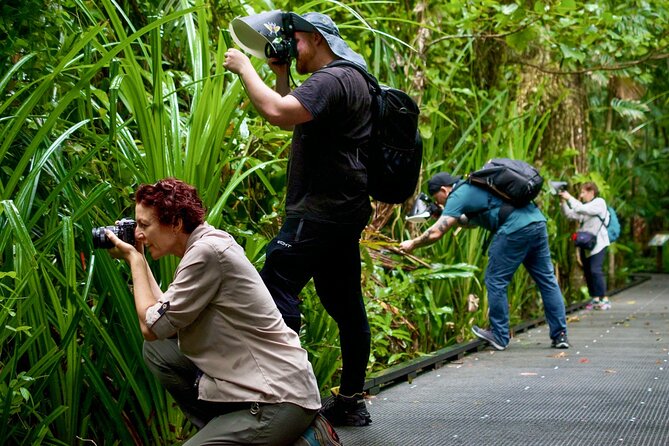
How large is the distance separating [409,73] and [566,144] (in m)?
4.18

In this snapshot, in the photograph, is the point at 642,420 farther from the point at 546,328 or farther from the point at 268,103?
the point at 546,328

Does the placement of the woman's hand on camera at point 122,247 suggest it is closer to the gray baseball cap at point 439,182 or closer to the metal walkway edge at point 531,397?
the metal walkway edge at point 531,397

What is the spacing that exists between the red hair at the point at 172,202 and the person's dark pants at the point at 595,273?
949 centimetres

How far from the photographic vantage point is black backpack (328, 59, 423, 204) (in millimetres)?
4301

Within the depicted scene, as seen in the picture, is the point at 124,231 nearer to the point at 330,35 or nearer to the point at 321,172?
the point at 321,172

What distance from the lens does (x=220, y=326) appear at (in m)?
3.29

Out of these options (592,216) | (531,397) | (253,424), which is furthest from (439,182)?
(592,216)

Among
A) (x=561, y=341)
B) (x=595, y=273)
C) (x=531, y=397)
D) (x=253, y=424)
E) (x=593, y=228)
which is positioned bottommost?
(x=595, y=273)

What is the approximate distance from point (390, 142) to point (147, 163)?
40.1 inches

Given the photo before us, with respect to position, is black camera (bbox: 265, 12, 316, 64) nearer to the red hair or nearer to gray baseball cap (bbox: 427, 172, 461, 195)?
the red hair

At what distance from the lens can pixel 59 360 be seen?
3.79 metres

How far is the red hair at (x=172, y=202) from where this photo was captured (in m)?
3.34

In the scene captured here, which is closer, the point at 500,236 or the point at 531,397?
the point at 531,397

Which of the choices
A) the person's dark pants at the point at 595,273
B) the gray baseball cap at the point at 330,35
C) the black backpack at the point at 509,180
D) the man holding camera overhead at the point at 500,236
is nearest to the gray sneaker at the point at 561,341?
the man holding camera overhead at the point at 500,236
